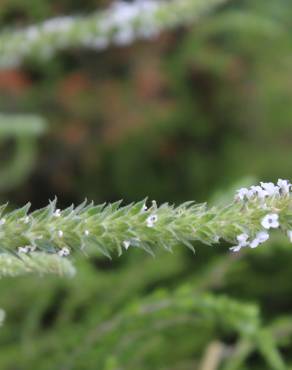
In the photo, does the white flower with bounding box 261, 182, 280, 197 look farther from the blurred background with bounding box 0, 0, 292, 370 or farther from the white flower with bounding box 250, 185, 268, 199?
the blurred background with bounding box 0, 0, 292, 370

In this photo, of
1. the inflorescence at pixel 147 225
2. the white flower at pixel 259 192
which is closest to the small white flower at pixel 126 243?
the inflorescence at pixel 147 225

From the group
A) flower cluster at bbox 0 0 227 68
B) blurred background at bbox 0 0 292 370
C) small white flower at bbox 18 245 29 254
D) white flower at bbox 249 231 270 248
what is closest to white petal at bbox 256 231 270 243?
white flower at bbox 249 231 270 248

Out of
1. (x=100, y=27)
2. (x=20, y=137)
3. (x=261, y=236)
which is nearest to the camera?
(x=261, y=236)

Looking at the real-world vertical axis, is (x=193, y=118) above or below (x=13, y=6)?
below

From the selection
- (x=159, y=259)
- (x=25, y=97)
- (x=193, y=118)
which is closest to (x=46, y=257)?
(x=159, y=259)

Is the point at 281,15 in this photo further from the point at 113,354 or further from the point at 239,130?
the point at 113,354

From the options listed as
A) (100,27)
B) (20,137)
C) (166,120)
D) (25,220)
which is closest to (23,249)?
(25,220)

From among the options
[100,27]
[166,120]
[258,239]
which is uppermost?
[166,120]

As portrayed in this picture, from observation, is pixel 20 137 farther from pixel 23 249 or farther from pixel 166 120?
pixel 23 249
